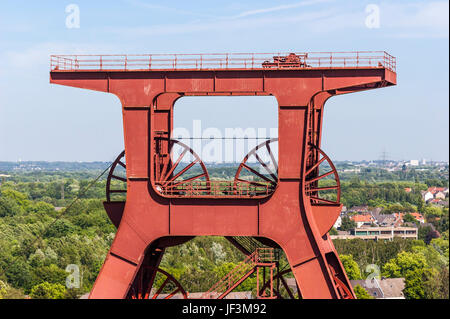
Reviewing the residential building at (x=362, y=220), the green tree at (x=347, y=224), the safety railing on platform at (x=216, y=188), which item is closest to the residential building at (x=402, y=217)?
the residential building at (x=362, y=220)

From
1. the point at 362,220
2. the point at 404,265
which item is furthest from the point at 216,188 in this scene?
the point at 362,220

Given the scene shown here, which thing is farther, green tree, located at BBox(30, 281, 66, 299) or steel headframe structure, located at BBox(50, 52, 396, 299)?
green tree, located at BBox(30, 281, 66, 299)

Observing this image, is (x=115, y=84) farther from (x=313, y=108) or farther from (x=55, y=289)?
(x=55, y=289)

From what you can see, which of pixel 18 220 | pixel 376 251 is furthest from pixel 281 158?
pixel 18 220

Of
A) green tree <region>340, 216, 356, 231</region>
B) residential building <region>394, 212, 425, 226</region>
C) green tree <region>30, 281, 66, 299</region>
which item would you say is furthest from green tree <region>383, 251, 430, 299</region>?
residential building <region>394, 212, 425, 226</region>

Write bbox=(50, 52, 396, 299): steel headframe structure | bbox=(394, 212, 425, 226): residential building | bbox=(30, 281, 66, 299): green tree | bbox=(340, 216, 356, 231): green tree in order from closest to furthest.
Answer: bbox=(50, 52, 396, 299): steel headframe structure < bbox=(30, 281, 66, 299): green tree < bbox=(340, 216, 356, 231): green tree < bbox=(394, 212, 425, 226): residential building

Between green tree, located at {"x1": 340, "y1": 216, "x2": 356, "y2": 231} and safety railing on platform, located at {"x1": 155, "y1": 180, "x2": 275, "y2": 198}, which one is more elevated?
safety railing on platform, located at {"x1": 155, "y1": 180, "x2": 275, "y2": 198}

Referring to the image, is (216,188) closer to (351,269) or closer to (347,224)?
(351,269)

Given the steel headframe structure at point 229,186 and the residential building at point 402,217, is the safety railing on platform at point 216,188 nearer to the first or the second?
the steel headframe structure at point 229,186

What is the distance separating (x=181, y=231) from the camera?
3017cm

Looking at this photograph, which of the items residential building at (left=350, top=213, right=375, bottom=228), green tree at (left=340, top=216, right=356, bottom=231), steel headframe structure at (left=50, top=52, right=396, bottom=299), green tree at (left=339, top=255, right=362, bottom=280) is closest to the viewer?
steel headframe structure at (left=50, top=52, right=396, bottom=299)

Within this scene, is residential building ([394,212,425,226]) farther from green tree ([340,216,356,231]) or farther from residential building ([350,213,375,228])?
green tree ([340,216,356,231])

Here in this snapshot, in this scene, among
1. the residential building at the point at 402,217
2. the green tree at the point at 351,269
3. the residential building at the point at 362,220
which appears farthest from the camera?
the residential building at the point at 402,217

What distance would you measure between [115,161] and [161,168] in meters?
1.95
